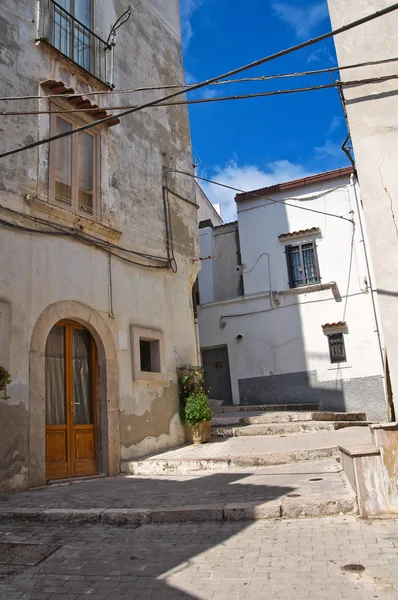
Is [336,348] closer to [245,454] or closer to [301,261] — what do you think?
[301,261]

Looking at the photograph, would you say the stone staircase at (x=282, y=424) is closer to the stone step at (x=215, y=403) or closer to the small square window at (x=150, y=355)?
the small square window at (x=150, y=355)

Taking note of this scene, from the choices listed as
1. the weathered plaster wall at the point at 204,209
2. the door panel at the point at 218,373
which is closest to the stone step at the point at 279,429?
the door panel at the point at 218,373

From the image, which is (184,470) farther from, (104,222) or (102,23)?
(102,23)

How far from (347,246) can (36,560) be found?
13299 millimetres

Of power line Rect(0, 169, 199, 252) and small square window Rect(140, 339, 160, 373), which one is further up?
power line Rect(0, 169, 199, 252)

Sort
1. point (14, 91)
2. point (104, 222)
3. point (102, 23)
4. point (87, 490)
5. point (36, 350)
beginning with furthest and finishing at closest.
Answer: point (102, 23), point (104, 222), point (14, 91), point (36, 350), point (87, 490)

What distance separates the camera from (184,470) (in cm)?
812

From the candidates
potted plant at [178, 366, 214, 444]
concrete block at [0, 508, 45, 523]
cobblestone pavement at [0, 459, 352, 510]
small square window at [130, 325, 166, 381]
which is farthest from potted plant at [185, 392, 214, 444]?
concrete block at [0, 508, 45, 523]

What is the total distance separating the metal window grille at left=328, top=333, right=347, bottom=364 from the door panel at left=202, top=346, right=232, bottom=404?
11.4ft

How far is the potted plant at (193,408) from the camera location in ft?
32.9

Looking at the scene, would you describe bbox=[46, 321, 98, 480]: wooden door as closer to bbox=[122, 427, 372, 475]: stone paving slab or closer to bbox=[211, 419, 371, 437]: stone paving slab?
bbox=[122, 427, 372, 475]: stone paving slab

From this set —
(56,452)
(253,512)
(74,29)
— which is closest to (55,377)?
(56,452)

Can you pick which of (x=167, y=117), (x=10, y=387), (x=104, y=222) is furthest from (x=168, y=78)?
(x=10, y=387)

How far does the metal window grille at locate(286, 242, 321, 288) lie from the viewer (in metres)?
16.1
